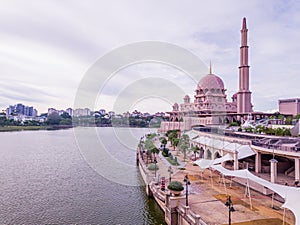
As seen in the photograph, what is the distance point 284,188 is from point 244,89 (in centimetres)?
2854

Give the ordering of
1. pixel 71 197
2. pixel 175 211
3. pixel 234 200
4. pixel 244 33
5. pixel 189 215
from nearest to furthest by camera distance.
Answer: pixel 189 215 → pixel 175 211 → pixel 234 200 → pixel 71 197 → pixel 244 33

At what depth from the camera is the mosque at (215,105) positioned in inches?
1348

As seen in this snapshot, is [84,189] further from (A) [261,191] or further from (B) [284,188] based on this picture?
(B) [284,188]

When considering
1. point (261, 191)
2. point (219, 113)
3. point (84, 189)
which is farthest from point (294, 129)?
point (219, 113)

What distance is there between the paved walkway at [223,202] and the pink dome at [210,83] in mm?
29718

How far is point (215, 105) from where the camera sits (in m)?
41.2

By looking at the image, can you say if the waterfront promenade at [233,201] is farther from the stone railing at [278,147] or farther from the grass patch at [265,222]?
the stone railing at [278,147]

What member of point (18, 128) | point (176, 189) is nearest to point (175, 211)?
point (176, 189)

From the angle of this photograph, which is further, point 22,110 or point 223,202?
point 22,110

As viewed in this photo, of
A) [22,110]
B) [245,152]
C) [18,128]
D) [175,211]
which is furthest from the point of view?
[22,110]

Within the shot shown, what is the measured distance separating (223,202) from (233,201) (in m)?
0.51

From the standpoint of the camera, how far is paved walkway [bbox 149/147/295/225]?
9227 millimetres

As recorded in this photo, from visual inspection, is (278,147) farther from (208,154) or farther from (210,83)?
(210,83)

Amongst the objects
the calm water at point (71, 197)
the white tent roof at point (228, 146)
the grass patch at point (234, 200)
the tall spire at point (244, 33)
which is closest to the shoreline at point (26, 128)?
the calm water at point (71, 197)
